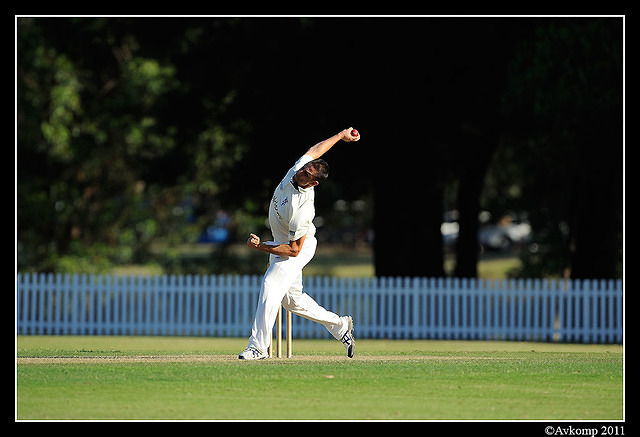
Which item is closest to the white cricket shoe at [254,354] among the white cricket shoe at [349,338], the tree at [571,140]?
the white cricket shoe at [349,338]

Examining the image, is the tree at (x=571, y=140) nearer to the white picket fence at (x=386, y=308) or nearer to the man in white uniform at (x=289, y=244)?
the white picket fence at (x=386, y=308)

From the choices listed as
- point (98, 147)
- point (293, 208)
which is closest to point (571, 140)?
point (293, 208)

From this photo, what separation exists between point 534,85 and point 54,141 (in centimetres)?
1464

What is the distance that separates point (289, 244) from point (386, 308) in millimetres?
10279

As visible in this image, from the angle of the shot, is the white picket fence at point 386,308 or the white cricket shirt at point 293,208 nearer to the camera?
the white cricket shirt at point 293,208

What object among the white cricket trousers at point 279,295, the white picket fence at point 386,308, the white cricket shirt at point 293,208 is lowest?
the white picket fence at point 386,308

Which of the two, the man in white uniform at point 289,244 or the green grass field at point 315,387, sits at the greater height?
the man in white uniform at point 289,244

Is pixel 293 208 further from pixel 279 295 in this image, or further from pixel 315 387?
pixel 315 387

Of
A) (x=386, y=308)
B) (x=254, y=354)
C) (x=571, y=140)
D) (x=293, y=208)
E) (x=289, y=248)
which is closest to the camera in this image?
(x=293, y=208)

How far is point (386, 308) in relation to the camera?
2086 cm

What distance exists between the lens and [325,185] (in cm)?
3102

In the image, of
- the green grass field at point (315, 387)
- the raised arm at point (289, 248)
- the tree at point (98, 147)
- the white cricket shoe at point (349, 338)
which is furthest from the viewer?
the tree at point (98, 147)

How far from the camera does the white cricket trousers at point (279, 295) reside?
424 inches

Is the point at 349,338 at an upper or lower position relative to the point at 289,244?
lower
